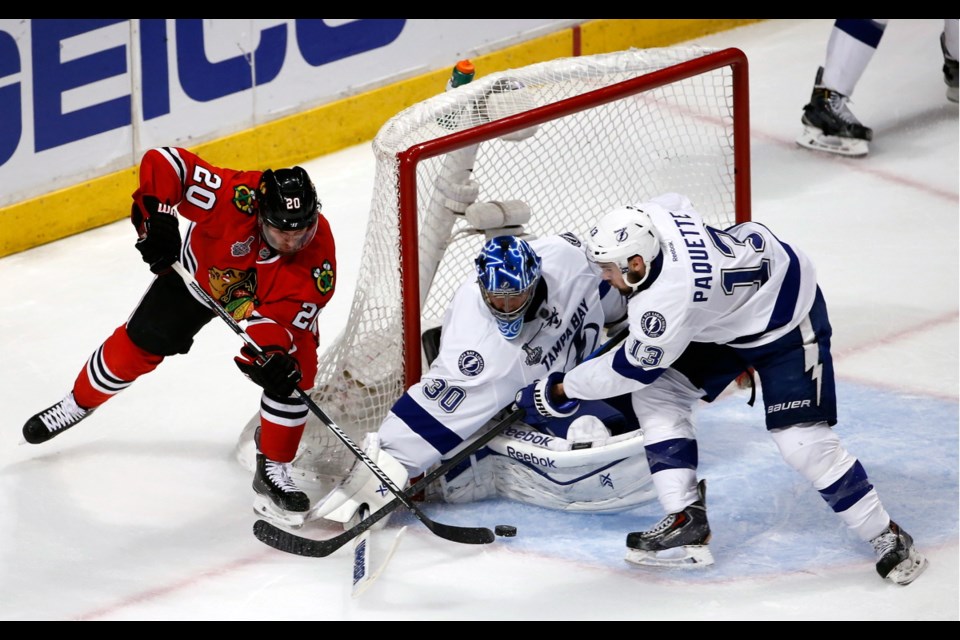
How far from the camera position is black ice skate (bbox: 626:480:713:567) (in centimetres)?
388

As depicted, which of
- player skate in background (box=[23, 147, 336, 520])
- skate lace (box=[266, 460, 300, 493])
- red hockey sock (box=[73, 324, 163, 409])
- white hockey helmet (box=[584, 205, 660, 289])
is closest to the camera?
white hockey helmet (box=[584, 205, 660, 289])

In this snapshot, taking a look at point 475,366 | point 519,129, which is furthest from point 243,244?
point 519,129

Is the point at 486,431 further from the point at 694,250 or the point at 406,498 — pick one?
the point at 694,250

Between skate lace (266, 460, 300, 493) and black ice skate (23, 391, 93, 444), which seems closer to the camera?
skate lace (266, 460, 300, 493)

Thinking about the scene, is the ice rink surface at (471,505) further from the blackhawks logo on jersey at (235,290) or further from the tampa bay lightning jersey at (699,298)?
the tampa bay lightning jersey at (699,298)

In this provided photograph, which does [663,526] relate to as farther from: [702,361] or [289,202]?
[289,202]

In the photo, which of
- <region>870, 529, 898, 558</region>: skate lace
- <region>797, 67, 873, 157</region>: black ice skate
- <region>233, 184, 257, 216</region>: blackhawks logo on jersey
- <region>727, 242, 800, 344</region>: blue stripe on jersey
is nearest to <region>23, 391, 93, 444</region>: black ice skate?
<region>233, 184, 257, 216</region>: blackhawks logo on jersey

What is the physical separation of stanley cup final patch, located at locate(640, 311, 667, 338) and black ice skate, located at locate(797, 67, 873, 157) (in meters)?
2.72

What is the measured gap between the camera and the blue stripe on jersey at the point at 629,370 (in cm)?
377

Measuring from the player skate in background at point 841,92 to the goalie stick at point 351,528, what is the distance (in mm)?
2406

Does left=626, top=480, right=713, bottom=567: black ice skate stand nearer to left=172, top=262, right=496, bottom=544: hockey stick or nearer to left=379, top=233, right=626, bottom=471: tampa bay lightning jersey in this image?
left=172, top=262, right=496, bottom=544: hockey stick

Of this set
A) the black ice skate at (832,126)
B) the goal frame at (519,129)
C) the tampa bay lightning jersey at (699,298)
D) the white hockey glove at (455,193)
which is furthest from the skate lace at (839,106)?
the tampa bay lightning jersey at (699,298)

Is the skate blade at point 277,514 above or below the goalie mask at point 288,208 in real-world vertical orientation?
below

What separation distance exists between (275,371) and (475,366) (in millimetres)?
467
